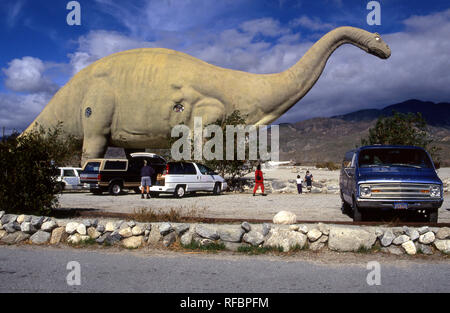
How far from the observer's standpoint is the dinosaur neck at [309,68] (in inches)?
720

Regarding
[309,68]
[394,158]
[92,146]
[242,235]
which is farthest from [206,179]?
[242,235]

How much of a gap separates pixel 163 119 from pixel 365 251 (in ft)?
50.4

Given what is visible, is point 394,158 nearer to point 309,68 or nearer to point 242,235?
point 242,235

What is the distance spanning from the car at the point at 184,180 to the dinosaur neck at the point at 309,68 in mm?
3603

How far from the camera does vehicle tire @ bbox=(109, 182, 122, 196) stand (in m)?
20.7

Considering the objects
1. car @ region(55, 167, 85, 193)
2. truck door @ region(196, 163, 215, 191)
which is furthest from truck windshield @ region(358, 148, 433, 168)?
car @ region(55, 167, 85, 193)

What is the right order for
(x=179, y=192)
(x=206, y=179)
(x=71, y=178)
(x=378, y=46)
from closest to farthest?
(x=378, y=46), (x=179, y=192), (x=206, y=179), (x=71, y=178)

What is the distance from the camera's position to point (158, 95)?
2117 centimetres

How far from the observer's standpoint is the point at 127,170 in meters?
21.3

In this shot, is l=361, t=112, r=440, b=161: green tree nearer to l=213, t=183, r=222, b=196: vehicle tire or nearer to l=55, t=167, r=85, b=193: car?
l=213, t=183, r=222, b=196: vehicle tire

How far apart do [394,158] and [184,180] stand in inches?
385

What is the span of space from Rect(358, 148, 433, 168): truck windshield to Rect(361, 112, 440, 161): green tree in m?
12.3
